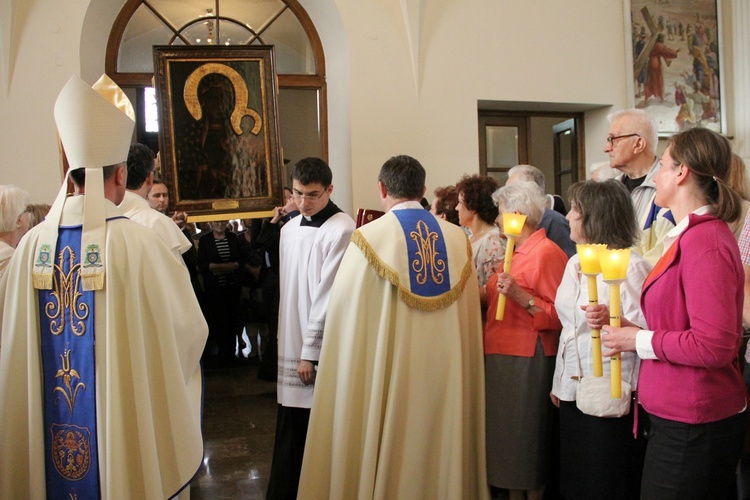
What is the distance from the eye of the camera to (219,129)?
5078 millimetres

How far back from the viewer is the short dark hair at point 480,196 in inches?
146

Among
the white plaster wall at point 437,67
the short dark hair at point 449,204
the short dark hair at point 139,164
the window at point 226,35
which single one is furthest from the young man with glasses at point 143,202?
the window at point 226,35

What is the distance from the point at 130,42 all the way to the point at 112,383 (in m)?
5.82

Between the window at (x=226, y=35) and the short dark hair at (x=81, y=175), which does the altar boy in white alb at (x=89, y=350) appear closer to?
the short dark hair at (x=81, y=175)

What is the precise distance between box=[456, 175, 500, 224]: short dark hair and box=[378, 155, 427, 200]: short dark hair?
0.63 meters

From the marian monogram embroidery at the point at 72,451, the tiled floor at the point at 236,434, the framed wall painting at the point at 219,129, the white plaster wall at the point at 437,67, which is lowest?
Result: the tiled floor at the point at 236,434

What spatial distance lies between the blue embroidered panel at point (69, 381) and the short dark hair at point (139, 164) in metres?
0.92

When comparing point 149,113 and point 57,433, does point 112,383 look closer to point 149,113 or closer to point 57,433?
point 57,433

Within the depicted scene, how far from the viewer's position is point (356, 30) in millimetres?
7062

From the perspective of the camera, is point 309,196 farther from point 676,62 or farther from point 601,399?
point 676,62

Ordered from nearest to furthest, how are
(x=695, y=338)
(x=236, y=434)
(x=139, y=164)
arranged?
(x=695, y=338), (x=139, y=164), (x=236, y=434)

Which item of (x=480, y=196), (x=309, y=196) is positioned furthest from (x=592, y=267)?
(x=309, y=196)

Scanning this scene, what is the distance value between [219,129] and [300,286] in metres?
2.05

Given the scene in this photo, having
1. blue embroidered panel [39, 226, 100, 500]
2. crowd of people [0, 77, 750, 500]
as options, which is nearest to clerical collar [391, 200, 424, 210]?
crowd of people [0, 77, 750, 500]
